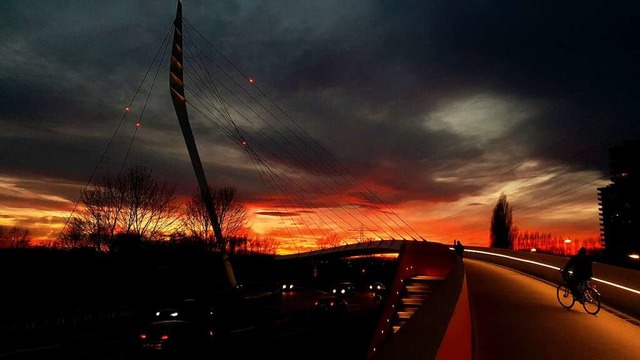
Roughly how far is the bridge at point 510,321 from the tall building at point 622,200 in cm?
9077

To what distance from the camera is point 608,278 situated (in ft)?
64.3

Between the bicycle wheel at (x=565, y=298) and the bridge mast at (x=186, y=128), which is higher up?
the bridge mast at (x=186, y=128)

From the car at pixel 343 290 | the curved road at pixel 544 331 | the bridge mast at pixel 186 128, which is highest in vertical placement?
the bridge mast at pixel 186 128

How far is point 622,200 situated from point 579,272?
111969 millimetres

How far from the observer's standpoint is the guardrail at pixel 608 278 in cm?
1545

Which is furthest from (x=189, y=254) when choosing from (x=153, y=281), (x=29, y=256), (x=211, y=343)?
(x=211, y=343)

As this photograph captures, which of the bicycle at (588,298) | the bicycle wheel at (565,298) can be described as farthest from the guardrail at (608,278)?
the bicycle wheel at (565,298)

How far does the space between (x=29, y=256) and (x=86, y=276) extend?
5.00 m

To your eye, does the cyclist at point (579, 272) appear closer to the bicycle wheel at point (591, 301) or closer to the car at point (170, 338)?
the bicycle wheel at point (591, 301)

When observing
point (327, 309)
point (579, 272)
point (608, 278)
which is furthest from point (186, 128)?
point (579, 272)

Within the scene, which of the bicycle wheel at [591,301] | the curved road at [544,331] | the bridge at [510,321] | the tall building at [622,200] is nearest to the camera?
the bridge at [510,321]

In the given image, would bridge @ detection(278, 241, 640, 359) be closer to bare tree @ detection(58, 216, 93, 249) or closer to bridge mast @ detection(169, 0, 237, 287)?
bridge mast @ detection(169, 0, 237, 287)

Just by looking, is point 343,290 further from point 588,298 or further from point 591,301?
point 591,301

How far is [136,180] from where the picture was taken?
53.7m
